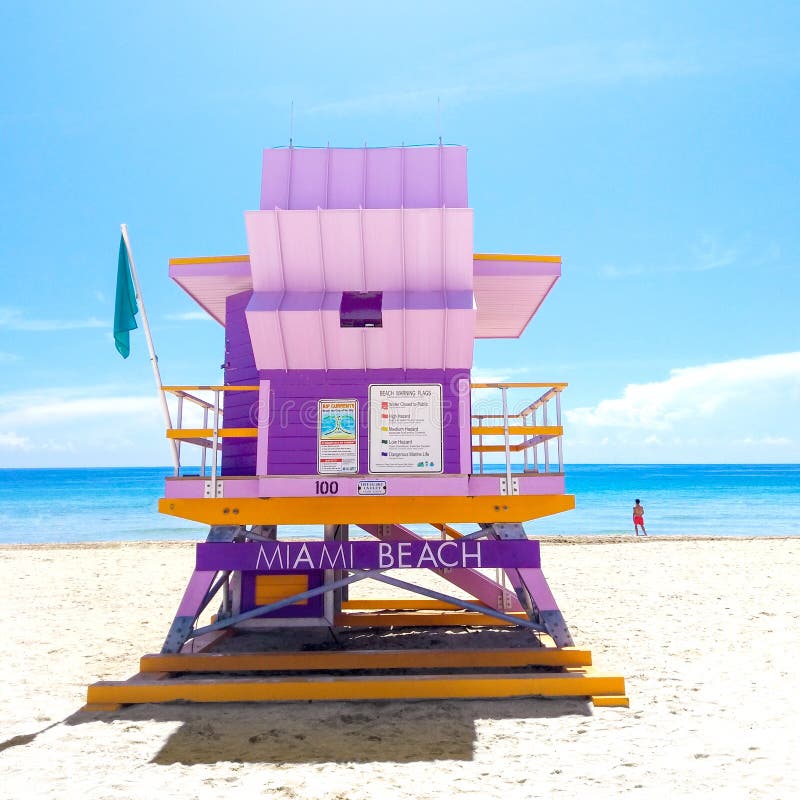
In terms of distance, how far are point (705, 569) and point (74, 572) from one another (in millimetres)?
20355

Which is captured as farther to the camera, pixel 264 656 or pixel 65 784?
pixel 264 656

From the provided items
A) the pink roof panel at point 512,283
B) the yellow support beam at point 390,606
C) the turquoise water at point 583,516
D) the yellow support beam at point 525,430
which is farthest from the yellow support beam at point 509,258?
the turquoise water at point 583,516

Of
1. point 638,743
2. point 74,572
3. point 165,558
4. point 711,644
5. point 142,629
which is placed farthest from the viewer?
point 165,558

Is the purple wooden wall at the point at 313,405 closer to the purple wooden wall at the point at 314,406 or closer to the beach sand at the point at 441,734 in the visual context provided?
the purple wooden wall at the point at 314,406

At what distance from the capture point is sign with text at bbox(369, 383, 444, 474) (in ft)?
28.7

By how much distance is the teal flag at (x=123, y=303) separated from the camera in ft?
30.5

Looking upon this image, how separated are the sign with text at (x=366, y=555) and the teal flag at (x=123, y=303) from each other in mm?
3215

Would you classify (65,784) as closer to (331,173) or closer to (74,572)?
(331,173)

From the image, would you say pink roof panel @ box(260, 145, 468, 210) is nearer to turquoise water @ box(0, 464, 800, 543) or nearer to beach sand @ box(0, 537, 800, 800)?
beach sand @ box(0, 537, 800, 800)

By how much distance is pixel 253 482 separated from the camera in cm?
880

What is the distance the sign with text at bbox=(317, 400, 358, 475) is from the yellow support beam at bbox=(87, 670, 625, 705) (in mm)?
2712

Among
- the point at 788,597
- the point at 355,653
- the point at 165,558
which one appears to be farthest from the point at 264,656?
the point at 165,558

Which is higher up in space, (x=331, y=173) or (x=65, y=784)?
(x=331, y=173)

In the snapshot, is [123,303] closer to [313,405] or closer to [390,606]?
[313,405]
